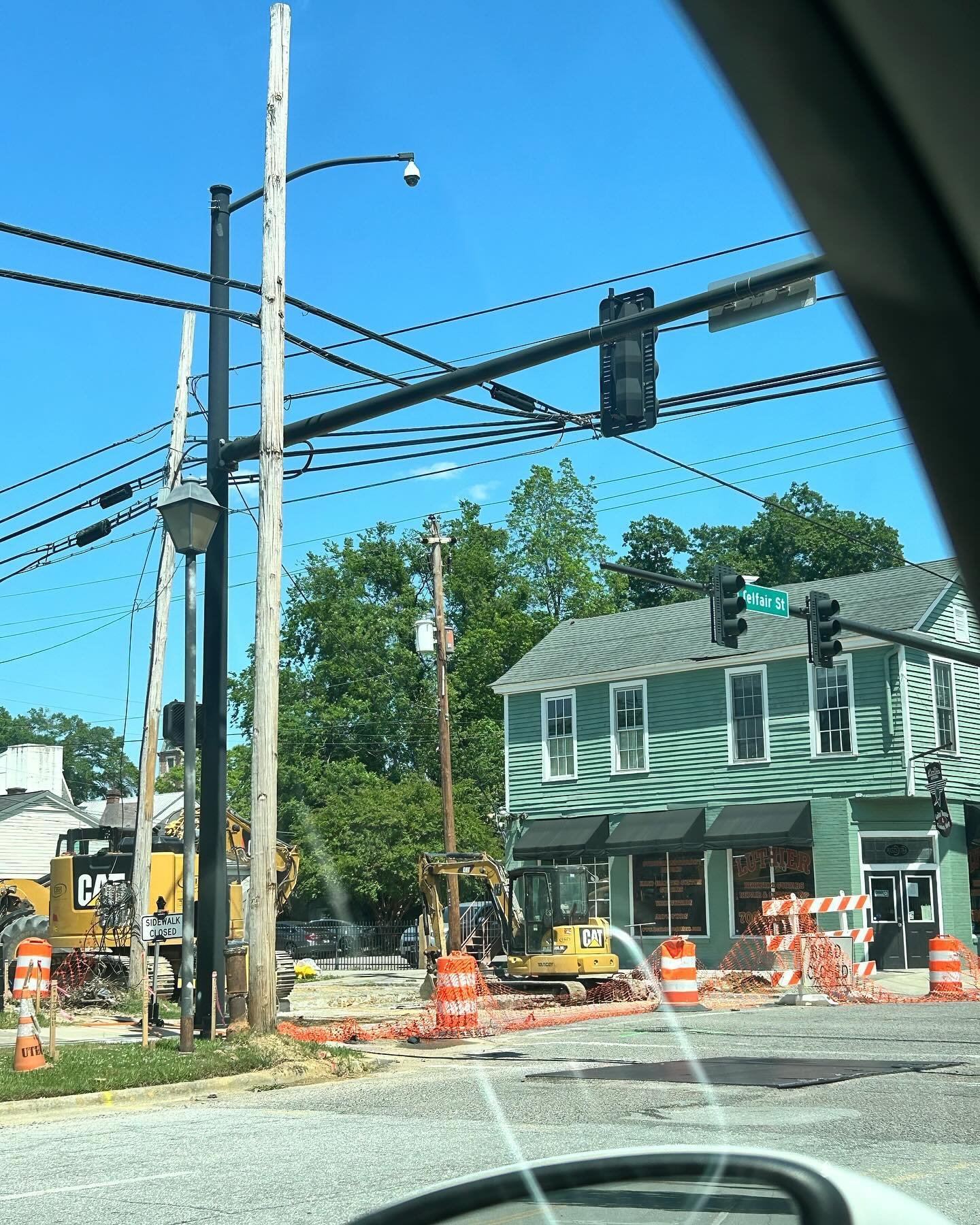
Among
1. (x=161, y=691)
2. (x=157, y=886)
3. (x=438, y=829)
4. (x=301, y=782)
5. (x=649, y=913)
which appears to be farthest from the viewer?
(x=301, y=782)

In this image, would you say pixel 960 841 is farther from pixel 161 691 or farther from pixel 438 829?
pixel 438 829

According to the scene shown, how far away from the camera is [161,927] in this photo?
17.1m

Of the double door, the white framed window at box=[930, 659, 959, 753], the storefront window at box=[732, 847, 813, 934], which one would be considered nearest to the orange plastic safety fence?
the storefront window at box=[732, 847, 813, 934]

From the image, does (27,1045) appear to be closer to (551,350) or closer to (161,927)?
(161,927)

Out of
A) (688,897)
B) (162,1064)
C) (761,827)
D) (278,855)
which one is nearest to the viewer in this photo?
(162,1064)

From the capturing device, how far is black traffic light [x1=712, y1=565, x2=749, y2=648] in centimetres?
2167

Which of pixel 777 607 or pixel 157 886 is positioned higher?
pixel 777 607

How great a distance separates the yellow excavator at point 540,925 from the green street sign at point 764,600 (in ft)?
23.0

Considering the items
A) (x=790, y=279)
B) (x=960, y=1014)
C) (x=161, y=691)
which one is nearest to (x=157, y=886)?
(x=161, y=691)

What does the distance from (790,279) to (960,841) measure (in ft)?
76.9

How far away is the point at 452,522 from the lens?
64.9m

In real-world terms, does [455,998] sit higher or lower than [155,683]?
lower

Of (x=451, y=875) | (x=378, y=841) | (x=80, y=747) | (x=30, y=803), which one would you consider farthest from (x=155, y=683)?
(x=80, y=747)

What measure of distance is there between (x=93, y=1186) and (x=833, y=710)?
25.5 meters
